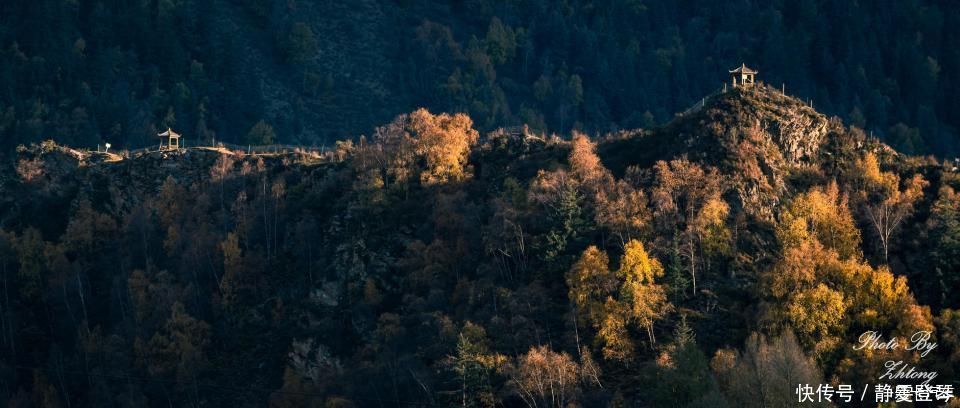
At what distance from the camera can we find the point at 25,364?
6501 inches

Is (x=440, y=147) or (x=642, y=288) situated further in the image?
(x=440, y=147)

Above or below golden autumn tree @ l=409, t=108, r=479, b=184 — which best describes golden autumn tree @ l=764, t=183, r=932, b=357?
below

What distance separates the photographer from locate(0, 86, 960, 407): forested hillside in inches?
5148

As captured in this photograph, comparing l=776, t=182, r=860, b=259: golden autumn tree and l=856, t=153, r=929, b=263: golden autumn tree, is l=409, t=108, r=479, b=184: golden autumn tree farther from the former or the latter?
l=856, t=153, r=929, b=263: golden autumn tree

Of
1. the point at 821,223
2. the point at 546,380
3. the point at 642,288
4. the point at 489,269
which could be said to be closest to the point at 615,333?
the point at 642,288

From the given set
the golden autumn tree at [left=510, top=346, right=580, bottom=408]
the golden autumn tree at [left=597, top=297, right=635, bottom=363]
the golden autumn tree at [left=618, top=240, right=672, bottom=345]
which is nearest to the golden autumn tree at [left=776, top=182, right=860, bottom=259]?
the golden autumn tree at [left=618, top=240, right=672, bottom=345]

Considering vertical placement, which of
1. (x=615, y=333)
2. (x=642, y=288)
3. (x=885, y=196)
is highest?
(x=885, y=196)

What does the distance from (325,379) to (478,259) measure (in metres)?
15.7

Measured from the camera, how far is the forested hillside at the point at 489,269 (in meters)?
131

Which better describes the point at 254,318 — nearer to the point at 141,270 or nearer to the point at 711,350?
the point at 141,270

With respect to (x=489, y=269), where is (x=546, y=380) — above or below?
below

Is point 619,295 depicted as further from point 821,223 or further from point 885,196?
point 885,196

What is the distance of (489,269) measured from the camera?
478ft

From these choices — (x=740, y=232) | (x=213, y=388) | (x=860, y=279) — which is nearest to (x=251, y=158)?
(x=213, y=388)
